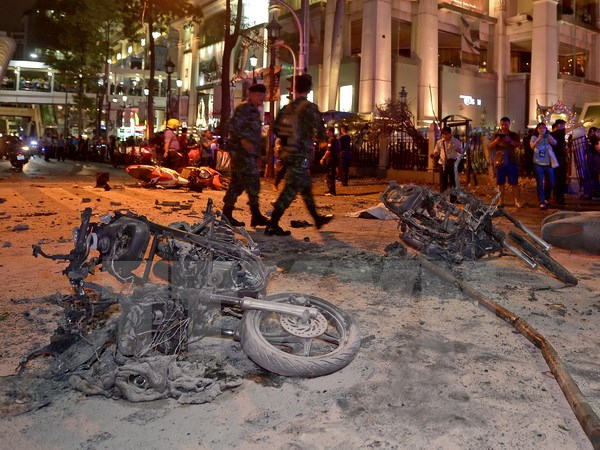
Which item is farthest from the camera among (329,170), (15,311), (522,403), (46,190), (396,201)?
(329,170)

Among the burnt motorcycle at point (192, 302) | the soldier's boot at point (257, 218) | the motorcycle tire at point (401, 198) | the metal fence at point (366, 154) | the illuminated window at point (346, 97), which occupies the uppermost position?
the illuminated window at point (346, 97)

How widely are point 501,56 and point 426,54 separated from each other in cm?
763

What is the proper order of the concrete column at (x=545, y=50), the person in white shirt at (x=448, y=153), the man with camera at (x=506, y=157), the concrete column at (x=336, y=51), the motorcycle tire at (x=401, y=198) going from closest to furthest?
1. the motorcycle tire at (x=401, y=198)
2. the man with camera at (x=506, y=157)
3. the person in white shirt at (x=448, y=153)
4. the concrete column at (x=336, y=51)
5. the concrete column at (x=545, y=50)

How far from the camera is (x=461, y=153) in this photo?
13852 mm

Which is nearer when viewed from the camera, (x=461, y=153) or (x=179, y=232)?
(x=179, y=232)

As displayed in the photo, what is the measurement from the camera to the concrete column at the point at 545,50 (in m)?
34.5

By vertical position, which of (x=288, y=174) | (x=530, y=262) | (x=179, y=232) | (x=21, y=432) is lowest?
(x=21, y=432)

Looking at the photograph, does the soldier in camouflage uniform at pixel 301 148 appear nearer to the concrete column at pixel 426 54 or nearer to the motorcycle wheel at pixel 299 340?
the motorcycle wheel at pixel 299 340

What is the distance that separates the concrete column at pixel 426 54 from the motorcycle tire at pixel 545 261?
28.3m

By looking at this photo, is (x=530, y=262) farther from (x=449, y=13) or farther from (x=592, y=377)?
(x=449, y=13)

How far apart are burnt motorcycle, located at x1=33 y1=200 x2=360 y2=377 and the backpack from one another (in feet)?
12.0

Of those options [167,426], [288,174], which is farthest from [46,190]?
[167,426]

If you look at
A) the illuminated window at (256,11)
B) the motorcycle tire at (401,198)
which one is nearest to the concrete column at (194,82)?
the illuminated window at (256,11)

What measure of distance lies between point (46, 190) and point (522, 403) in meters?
14.5
